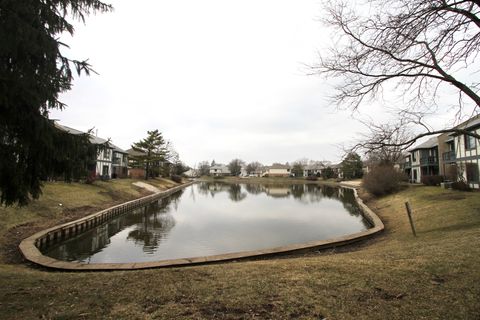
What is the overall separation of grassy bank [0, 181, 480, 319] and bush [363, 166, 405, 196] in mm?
22562

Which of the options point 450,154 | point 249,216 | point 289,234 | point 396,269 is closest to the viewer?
point 396,269

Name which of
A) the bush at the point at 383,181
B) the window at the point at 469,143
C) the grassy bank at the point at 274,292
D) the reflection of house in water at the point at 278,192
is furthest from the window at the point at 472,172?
the grassy bank at the point at 274,292

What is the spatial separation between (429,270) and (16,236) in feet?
46.4

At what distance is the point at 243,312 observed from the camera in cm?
411

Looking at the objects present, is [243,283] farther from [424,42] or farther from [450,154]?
[450,154]

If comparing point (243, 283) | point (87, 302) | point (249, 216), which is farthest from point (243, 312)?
point (249, 216)

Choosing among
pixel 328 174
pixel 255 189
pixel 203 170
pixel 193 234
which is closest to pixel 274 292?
pixel 193 234

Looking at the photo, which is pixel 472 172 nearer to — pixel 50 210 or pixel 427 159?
pixel 427 159

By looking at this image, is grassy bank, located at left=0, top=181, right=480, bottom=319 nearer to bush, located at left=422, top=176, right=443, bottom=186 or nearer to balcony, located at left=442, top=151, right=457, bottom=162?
bush, located at left=422, top=176, right=443, bottom=186

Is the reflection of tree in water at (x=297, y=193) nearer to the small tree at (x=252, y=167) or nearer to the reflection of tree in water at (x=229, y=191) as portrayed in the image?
the reflection of tree in water at (x=229, y=191)

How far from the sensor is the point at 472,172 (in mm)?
24812

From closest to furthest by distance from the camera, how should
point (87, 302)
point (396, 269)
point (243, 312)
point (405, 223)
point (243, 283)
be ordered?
point (243, 312)
point (87, 302)
point (243, 283)
point (396, 269)
point (405, 223)

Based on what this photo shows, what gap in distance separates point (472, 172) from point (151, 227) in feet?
83.5

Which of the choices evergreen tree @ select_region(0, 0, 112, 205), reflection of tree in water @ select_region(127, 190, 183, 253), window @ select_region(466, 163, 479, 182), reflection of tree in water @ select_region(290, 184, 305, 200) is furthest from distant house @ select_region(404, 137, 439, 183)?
evergreen tree @ select_region(0, 0, 112, 205)
